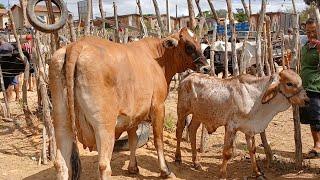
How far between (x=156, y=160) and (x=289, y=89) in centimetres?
239

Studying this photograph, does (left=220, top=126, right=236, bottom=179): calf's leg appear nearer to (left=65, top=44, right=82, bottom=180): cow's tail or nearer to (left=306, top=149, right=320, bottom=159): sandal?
(left=306, top=149, right=320, bottom=159): sandal

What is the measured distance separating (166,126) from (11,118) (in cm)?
332

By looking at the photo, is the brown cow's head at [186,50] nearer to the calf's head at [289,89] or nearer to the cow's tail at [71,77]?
the calf's head at [289,89]

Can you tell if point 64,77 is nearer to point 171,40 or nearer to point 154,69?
point 154,69

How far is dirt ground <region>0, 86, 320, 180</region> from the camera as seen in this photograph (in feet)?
20.8

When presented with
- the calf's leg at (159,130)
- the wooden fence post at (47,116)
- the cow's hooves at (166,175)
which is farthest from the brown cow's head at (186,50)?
the wooden fence post at (47,116)

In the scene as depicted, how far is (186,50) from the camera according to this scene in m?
6.70

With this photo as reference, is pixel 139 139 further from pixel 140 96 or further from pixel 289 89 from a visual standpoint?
pixel 289 89

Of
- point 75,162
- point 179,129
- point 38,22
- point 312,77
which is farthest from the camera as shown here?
point 179,129

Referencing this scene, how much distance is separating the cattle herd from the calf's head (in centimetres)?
1

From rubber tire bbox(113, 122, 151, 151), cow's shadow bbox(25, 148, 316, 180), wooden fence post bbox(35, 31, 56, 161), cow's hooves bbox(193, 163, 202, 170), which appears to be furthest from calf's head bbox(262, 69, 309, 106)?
wooden fence post bbox(35, 31, 56, 161)

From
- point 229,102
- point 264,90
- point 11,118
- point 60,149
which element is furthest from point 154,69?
point 11,118

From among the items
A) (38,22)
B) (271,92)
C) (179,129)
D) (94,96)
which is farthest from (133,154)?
(38,22)

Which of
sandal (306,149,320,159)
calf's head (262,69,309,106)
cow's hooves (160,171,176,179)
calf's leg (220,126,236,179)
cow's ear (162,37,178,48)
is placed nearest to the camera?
calf's head (262,69,309,106)
